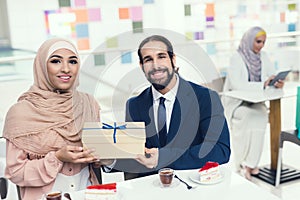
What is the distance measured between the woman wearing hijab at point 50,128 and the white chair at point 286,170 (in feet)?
5.06

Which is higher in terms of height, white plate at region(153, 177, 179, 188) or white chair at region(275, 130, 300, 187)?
white plate at region(153, 177, 179, 188)

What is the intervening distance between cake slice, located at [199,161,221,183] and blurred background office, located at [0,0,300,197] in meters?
2.38

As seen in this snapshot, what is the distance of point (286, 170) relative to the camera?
3.18 meters

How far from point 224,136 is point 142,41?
58 centimetres

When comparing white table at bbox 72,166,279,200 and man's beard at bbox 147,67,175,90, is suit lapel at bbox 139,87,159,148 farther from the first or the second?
white table at bbox 72,166,279,200

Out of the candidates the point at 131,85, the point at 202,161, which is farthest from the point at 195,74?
the point at 202,161

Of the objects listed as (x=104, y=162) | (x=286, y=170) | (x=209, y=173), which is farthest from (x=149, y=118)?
(x=286, y=170)

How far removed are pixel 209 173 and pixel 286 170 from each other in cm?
181

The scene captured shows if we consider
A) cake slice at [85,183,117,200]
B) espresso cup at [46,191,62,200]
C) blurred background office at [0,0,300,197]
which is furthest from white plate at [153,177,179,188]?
blurred background office at [0,0,300,197]

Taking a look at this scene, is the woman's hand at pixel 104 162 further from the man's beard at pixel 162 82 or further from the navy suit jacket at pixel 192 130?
the man's beard at pixel 162 82

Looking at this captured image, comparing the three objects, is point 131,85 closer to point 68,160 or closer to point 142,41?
point 142,41

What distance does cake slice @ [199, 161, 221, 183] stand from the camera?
1599mm

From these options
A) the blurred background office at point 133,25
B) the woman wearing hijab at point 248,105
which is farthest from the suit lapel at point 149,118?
the blurred background office at point 133,25

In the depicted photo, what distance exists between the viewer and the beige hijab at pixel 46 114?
1.80m
